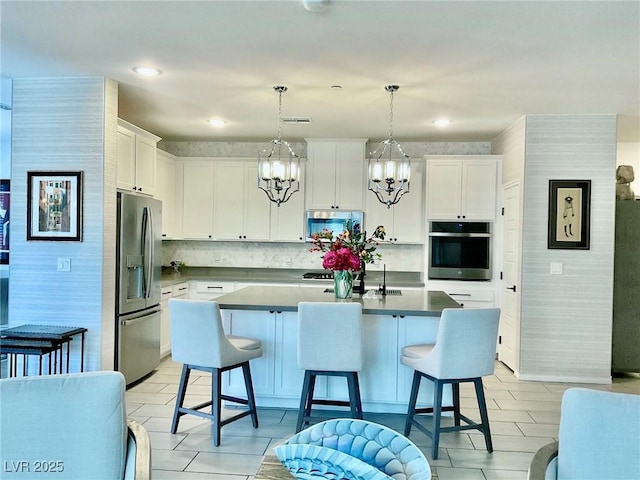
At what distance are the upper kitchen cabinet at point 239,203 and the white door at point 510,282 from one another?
9.56ft

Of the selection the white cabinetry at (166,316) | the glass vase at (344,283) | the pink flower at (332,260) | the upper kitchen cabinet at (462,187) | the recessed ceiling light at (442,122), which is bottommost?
the white cabinetry at (166,316)

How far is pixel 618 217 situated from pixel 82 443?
5209mm

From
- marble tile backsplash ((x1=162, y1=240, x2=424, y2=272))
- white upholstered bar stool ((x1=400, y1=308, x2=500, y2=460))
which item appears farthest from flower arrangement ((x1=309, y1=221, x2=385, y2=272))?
marble tile backsplash ((x1=162, y1=240, x2=424, y2=272))

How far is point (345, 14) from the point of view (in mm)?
2539

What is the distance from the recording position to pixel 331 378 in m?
3.59

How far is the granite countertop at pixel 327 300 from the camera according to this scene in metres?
3.20

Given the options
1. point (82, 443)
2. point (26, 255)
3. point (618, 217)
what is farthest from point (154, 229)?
Answer: point (618, 217)

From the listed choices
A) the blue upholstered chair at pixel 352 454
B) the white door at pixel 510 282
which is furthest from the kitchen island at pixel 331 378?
the blue upholstered chair at pixel 352 454

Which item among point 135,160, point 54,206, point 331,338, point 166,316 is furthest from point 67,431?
point 166,316

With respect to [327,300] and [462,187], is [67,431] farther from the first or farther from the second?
[462,187]

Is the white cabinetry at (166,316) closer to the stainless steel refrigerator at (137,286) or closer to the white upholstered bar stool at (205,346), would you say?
the stainless steel refrigerator at (137,286)

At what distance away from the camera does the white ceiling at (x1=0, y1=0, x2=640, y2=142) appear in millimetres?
2539

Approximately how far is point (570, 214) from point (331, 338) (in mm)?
3091

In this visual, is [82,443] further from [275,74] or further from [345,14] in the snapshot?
[275,74]
